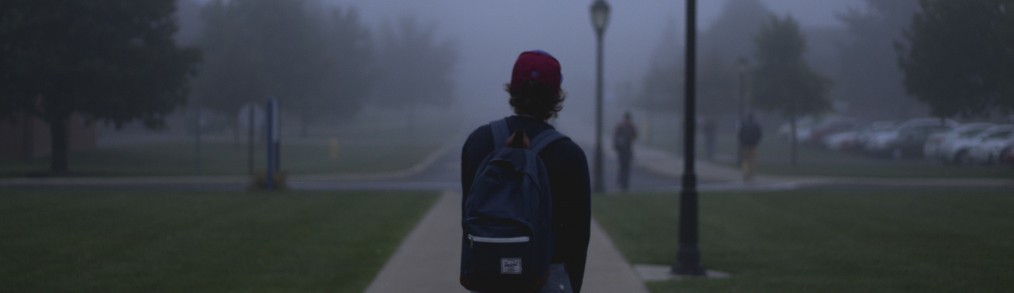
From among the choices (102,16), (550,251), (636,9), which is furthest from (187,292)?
(636,9)

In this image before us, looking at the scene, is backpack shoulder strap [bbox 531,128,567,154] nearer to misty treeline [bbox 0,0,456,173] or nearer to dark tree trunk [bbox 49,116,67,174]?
misty treeline [bbox 0,0,456,173]

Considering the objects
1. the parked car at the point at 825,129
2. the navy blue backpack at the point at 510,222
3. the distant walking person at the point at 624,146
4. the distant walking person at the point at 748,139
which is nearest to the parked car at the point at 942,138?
the parked car at the point at 825,129

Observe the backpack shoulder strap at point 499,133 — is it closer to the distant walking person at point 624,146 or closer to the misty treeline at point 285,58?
the distant walking person at point 624,146

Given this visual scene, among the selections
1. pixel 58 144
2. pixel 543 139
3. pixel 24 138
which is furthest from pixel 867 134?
pixel 543 139

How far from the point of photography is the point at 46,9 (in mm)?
15133

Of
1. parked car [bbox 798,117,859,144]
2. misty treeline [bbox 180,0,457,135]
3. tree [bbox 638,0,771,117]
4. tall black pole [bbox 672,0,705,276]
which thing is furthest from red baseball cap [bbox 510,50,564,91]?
parked car [bbox 798,117,859,144]

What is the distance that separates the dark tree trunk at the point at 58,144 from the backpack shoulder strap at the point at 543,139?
15671 millimetres

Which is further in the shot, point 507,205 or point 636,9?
point 636,9

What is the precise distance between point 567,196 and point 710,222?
11.0 metres

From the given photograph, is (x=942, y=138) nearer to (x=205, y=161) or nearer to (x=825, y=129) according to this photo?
(x=825, y=129)

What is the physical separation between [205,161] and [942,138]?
2411cm

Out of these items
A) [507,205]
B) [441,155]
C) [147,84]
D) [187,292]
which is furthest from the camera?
[441,155]

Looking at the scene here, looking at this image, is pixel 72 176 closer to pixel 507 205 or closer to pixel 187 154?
pixel 187 154

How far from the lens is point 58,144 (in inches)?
747
